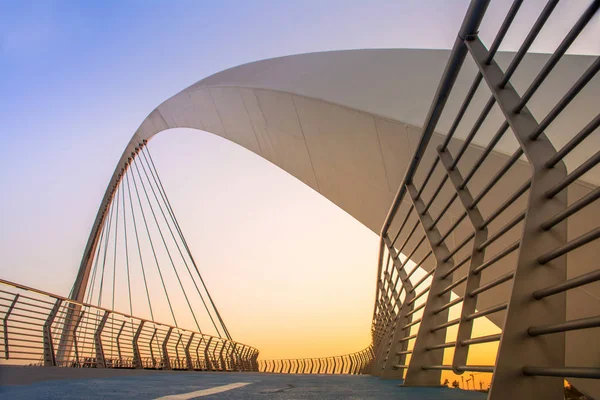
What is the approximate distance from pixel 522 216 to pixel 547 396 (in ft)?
1.74

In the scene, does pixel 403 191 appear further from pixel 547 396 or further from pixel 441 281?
pixel 547 396

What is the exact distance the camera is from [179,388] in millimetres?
3213

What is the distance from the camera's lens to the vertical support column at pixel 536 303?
126 centimetres

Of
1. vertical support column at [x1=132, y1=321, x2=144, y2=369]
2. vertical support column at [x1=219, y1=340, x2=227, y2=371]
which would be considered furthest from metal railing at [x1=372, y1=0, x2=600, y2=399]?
vertical support column at [x1=219, y1=340, x2=227, y2=371]

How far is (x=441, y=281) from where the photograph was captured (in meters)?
2.34

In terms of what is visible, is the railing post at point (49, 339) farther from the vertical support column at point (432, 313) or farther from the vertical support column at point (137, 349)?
the vertical support column at point (432, 313)

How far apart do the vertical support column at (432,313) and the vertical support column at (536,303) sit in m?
0.97

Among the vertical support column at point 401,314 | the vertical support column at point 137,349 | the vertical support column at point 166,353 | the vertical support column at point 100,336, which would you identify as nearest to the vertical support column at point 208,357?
the vertical support column at point 166,353

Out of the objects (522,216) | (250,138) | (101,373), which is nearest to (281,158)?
(250,138)

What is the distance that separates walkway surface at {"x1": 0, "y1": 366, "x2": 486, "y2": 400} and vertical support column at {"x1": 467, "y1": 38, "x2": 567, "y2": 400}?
988 millimetres

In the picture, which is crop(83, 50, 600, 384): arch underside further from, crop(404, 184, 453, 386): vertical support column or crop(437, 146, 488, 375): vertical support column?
crop(437, 146, 488, 375): vertical support column

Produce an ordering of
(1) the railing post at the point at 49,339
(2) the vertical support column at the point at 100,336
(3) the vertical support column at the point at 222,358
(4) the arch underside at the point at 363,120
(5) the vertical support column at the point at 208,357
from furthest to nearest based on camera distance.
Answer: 1. (3) the vertical support column at the point at 222,358
2. (5) the vertical support column at the point at 208,357
3. (2) the vertical support column at the point at 100,336
4. (1) the railing post at the point at 49,339
5. (4) the arch underside at the point at 363,120

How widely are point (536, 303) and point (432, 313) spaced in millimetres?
1117

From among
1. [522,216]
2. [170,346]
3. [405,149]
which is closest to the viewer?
[522,216]
